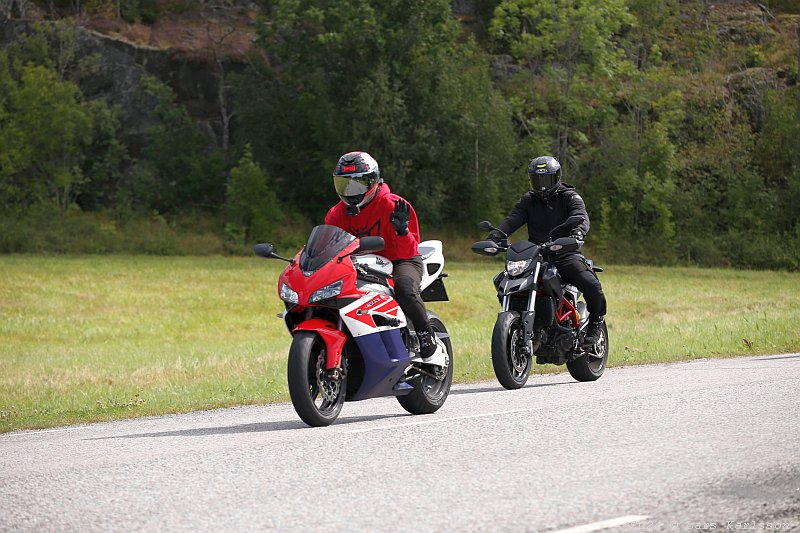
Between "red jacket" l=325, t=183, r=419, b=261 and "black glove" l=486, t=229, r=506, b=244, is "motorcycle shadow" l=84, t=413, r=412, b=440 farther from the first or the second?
"black glove" l=486, t=229, r=506, b=244

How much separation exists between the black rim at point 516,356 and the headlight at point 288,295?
3661mm

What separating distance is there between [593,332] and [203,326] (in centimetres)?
2018

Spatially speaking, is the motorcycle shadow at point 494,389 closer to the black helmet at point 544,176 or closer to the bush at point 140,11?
the black helmet at point 544,176

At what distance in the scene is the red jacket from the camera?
35.3 ft

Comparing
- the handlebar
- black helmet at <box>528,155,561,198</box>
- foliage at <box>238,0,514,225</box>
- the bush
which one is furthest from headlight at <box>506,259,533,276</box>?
the bush

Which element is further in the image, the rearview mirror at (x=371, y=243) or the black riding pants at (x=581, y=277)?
the black riding pants at (x=581, y=277)

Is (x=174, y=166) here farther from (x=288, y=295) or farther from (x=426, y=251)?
(x=288, y=295)

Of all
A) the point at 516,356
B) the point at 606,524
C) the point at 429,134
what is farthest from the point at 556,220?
the point at 429,134

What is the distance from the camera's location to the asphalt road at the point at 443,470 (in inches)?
243

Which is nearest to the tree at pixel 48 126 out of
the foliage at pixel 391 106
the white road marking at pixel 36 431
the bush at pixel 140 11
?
the foliage at pixel 391 106

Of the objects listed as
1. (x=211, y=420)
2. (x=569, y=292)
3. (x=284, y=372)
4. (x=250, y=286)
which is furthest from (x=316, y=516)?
(x=250, y=286)

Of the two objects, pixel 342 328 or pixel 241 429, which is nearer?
pixel 342 328

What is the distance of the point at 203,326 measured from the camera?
108 feet

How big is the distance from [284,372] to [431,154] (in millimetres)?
40195
